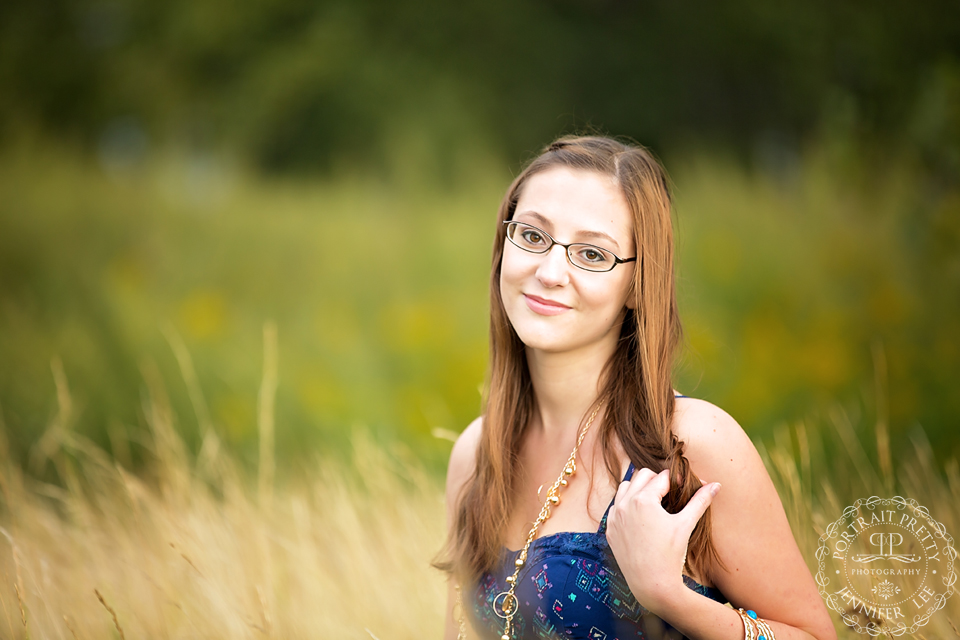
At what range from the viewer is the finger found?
150 centimetres

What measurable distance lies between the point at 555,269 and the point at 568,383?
1.07ft

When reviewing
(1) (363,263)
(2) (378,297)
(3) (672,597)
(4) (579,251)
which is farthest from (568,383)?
(1) (363,263)

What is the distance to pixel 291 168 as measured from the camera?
424 inches

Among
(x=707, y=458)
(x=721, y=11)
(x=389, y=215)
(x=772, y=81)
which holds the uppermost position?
(x=721, y=11)

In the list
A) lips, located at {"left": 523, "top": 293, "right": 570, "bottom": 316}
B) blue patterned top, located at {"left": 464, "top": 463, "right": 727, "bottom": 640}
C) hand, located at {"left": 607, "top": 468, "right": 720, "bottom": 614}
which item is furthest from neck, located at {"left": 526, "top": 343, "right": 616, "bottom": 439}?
hand, located at {"left": 607, "top": 468, "right": 720, "bottom": 614}

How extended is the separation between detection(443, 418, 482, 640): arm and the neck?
0.24 metres

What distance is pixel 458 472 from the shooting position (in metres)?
2.18

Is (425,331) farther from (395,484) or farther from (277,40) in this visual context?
(277,40)

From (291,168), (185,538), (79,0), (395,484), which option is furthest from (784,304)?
(79,0)

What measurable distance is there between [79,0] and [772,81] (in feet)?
28.9

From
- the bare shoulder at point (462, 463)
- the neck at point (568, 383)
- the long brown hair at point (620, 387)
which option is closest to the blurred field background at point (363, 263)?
the bare shoulder at point (462, 463)

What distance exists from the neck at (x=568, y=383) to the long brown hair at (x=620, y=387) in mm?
33

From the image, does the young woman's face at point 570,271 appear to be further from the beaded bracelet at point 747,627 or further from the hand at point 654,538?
the beaded bracelet at point 747,627

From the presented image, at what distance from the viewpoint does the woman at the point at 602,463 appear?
62.6 inches
